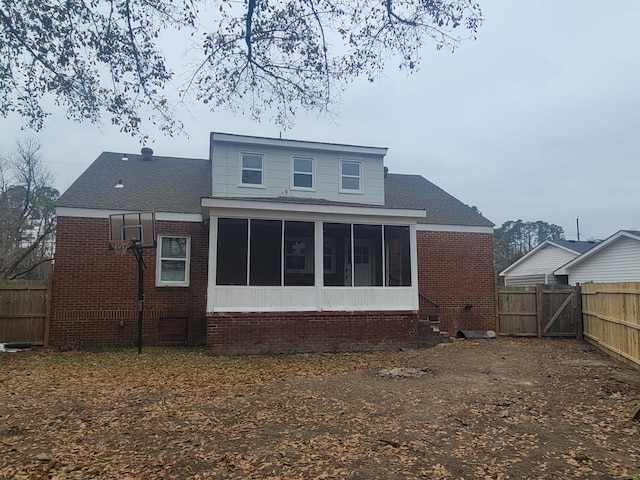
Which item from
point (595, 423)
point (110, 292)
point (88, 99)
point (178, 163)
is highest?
point (178, 163)

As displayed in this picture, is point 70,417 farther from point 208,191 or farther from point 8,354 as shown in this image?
point 208,191

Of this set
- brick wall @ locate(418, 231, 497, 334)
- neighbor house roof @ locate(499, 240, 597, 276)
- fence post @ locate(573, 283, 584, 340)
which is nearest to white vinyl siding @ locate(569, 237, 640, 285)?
neighbor house roof @ locate(499, 240, 597, 276)

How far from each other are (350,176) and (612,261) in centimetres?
1174

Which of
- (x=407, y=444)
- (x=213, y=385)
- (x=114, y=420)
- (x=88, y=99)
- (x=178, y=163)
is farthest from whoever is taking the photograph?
(x=178, y=163)

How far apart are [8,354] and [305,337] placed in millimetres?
7238

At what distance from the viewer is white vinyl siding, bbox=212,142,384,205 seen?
Result: 45.4ft

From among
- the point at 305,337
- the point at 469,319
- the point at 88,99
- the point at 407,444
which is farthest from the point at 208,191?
the point at 407,444

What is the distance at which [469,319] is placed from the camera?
1495 cm

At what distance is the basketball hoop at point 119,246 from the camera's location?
37.5 ft

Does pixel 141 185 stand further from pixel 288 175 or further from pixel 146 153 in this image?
pixel 288 175

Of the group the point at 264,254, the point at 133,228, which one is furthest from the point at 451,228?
the point at 133,228

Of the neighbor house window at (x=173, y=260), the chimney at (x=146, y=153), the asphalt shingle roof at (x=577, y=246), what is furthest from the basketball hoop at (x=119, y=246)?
the asphalt shingle roof at (x=577, y=246)

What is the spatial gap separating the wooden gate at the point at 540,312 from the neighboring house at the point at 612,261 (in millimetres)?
4375

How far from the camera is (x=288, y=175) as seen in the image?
14305 mm
